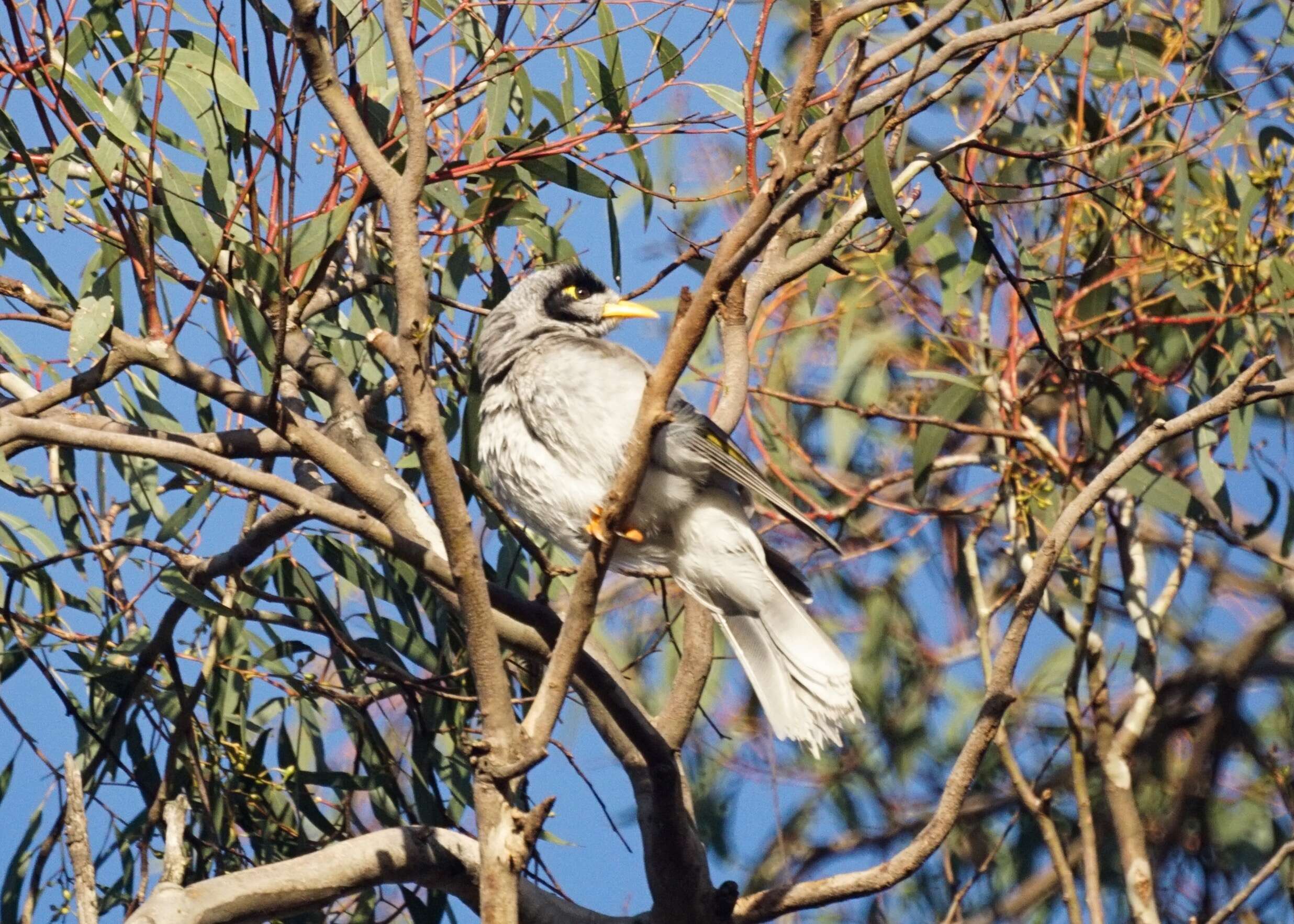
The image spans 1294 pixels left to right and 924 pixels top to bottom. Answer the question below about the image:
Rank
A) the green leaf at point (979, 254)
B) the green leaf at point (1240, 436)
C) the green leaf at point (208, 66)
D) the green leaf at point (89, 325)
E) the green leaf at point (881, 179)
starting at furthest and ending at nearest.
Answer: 1. the green leaf at point (1240, 436)
2. the green leaf at point (979, 254)
3. the green leaf at point (208, 66)
4. the green leaf at point (881, 179)
5. the green leaf at point (89, 325)

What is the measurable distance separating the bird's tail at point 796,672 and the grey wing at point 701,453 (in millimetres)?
194

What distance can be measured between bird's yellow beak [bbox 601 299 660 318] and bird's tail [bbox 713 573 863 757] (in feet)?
2.60

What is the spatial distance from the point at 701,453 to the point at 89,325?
118 centimetres

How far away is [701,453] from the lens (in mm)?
2916

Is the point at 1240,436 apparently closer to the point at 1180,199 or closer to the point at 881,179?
the point at 1180,199

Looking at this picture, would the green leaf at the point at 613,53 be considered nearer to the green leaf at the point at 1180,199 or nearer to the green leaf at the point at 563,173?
the green leaf at the point at 563,173

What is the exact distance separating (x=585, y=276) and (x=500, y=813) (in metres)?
1.75

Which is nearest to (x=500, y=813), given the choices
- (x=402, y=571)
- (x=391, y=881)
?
(x=391, y=881)

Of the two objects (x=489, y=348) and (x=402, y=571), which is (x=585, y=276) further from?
(x=402, y=571)

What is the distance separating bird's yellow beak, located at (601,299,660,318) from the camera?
3.46 meters

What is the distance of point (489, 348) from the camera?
123 inches

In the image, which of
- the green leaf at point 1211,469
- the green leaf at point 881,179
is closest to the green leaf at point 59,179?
the green leaf at point 881,179

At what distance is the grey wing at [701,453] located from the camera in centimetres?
290

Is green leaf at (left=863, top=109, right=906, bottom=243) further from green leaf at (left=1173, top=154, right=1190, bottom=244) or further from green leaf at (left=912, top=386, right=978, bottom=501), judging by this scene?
green leaf at (left=1173, top=154, right=1190, bottom=244)
